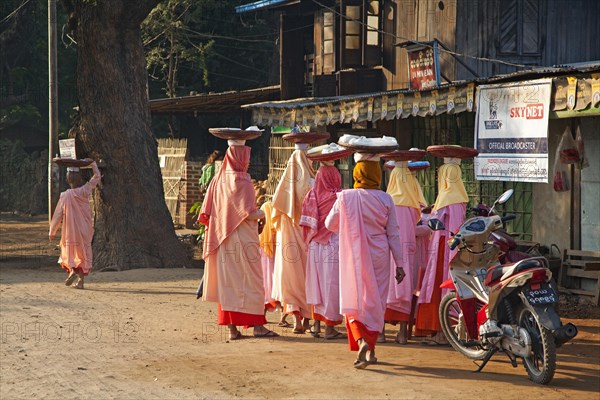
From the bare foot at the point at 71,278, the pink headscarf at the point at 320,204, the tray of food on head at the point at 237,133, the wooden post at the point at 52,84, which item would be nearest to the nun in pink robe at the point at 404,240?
the pink headscarf at the point at 320,204

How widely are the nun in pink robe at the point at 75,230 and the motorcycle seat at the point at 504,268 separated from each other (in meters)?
7.67

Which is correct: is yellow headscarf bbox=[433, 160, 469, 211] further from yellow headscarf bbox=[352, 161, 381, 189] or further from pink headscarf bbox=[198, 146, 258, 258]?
pink headscarf bbox=[198, 146, 258, 258]

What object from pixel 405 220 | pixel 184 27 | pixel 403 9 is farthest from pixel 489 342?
pixel 184 27

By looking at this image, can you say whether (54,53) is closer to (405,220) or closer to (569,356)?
(405,220)

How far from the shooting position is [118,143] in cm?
1797

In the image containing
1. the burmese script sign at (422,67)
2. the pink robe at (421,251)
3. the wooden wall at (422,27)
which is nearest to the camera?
the pink robe at (421,251)

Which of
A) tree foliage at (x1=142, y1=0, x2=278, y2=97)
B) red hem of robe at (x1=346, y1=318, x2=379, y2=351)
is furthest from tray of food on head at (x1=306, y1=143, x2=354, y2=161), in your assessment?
tree foliage at (x1=142, y1=0, x2=278, y2=97)

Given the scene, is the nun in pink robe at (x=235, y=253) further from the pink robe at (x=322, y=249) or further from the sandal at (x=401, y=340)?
the sandal at (x=401, y=340)

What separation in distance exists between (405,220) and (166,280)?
625 centimetres

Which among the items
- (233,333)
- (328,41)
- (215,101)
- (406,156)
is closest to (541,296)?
(406,156)

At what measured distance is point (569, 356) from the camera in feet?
32.1

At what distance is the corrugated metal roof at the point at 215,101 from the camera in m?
24.1

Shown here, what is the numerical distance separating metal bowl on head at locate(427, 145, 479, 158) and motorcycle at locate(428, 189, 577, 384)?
100cm

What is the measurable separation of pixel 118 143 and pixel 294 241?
7574 mm
